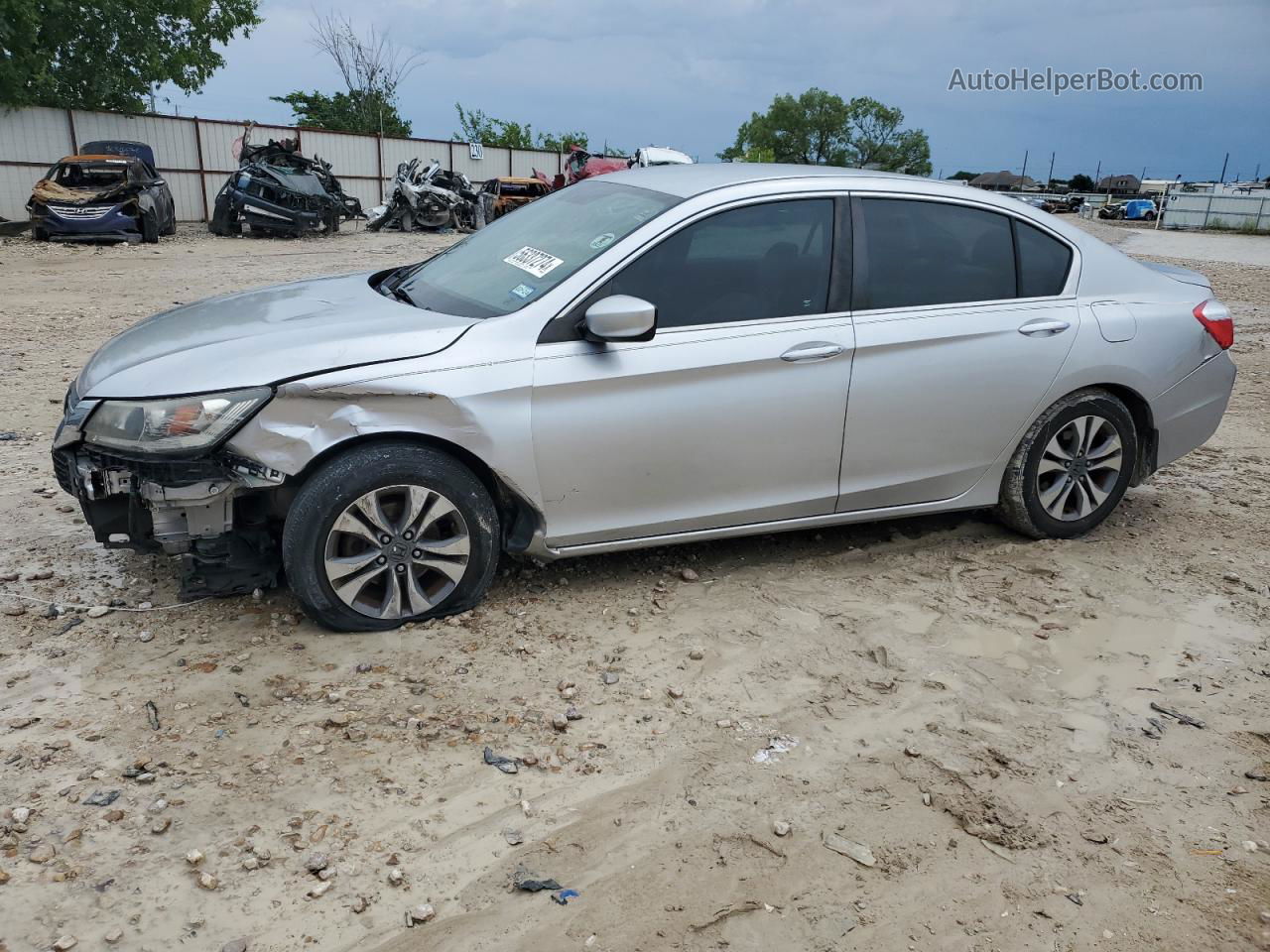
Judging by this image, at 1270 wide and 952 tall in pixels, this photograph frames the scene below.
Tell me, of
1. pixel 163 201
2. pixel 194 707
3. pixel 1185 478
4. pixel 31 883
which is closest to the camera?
pixel 31 883

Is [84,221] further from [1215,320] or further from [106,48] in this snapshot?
[1215,320]

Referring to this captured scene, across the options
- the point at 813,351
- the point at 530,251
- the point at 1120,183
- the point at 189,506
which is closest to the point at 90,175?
the point at 530,251

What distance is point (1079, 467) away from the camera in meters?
4.75

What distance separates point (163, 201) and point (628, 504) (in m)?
18.8

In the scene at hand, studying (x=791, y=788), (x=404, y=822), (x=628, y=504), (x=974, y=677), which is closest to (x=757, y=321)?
(x=628, y=504)

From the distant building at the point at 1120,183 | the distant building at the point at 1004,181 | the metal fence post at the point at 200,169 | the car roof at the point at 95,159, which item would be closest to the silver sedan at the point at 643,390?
the car roof at the point at 95,159

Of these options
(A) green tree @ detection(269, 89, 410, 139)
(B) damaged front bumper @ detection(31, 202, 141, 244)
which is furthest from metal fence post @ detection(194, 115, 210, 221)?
(A) green tree @ detection(269, 89, 410, 139)

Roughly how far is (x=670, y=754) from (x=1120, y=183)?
7531cm

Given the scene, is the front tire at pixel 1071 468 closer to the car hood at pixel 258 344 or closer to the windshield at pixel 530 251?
the windshield at pixel 530 251

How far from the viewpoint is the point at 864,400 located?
4.16 metres

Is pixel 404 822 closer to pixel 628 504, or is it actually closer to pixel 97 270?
pixel 628 504

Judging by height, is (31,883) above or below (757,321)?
below

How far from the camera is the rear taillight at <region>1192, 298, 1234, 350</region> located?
4.82 m

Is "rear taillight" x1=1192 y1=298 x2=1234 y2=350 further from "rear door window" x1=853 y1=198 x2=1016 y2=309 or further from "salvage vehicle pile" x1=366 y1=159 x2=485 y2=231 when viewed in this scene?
"salvage vehicle pile" x1=366 y1=159 x2=485 y2=231
